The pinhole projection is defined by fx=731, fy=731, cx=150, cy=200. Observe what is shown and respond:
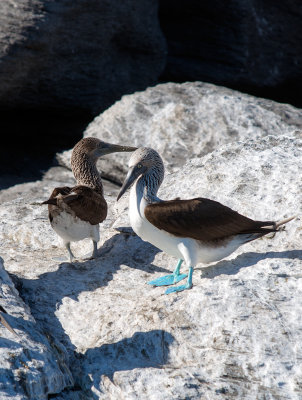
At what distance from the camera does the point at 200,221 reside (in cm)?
614

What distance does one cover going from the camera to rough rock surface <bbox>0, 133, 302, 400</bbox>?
5.21 meters

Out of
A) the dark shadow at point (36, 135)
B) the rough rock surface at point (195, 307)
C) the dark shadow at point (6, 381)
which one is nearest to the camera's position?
the dark shadow at point (6, 381)

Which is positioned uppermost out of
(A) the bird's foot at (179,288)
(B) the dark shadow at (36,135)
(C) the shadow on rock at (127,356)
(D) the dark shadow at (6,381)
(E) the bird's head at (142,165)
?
(E) the bird's head at (142,165)

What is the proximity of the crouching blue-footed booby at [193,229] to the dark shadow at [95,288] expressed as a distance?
0.61 meters

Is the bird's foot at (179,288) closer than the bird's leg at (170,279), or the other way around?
the bird's foot at (179,288)

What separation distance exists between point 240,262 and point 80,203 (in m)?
1.91

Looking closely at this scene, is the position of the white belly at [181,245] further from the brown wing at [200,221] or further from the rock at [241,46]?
the rock at [241,46]

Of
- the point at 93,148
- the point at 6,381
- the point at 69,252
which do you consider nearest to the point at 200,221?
the point at 69,252

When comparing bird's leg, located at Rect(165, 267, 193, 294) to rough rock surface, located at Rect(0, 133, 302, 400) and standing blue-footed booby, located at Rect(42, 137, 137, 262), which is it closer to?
rough rock surface, located at Rect(0, 133, 302, 400)

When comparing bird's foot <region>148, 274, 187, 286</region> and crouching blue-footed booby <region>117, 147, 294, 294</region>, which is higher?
crouching blue-footed booby <region>117, 147, 294, 294</region>

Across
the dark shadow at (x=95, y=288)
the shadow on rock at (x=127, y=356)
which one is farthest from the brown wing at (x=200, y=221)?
the shadow on rock at (x=127, y=356)

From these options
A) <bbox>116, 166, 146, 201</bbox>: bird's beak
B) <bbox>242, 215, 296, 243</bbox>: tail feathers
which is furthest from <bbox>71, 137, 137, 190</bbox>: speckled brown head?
<bbox>242, 215, 296, 243</bbox>: tail feathers

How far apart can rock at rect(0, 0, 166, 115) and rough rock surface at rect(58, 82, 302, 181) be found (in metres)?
1.44

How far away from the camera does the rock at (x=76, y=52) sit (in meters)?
11.5
